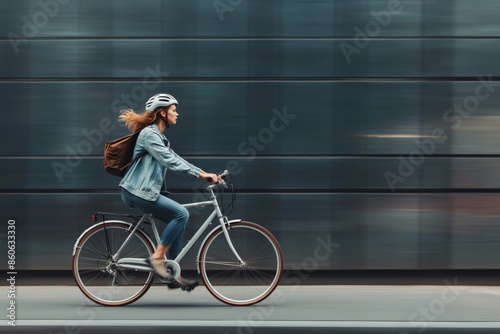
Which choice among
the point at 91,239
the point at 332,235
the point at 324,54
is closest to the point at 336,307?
the point at 332,235

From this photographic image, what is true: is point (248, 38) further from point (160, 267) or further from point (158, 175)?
point (160, 267)

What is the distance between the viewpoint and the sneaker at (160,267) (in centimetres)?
630

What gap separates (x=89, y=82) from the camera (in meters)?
7.93

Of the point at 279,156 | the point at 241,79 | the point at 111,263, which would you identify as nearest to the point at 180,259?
the point at 111,263

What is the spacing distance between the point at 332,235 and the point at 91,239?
2.60 meters

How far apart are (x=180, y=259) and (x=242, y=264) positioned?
52 cm

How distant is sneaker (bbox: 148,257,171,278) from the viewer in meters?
6.30

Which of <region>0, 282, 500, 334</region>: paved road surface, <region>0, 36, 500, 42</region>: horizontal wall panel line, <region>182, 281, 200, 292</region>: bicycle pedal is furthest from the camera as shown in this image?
<region>0, 36, 500, 42</region>: horizontal wall panel line

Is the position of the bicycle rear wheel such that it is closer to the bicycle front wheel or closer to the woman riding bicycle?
the woman riding bicycle

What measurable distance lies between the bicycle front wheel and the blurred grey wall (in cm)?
143

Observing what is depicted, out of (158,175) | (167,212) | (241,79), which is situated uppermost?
(241,79)

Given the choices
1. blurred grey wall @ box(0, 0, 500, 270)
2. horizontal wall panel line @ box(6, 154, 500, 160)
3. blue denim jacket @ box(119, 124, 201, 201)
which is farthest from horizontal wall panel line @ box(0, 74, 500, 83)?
blue denim jacket @ box(119, 124, 201, 201)

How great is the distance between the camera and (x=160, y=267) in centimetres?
630

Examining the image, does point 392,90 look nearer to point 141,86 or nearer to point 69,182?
point 141,86
